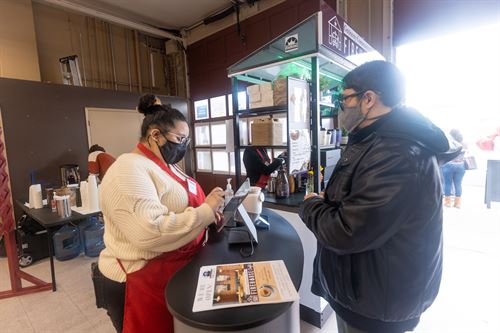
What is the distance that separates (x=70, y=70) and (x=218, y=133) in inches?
110

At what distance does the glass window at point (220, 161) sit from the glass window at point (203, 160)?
19cm

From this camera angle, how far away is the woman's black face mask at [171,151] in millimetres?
1233

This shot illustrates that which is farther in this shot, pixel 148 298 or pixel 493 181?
pixel 493 181

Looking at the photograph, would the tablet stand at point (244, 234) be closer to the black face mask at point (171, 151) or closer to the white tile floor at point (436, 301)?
the black face mask at point (171, 151)

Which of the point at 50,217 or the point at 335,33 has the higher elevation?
the point at 335,33

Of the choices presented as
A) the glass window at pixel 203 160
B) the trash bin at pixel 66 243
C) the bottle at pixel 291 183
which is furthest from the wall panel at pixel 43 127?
the bottle at pixel 291 183

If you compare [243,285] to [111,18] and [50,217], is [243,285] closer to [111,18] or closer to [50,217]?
[50,217]

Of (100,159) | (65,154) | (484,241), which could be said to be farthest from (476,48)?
(65,154)

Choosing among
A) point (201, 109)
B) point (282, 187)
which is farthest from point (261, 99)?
point (201, 109)

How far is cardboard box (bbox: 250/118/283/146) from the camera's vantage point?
6.95 feet

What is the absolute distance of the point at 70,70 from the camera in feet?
14.5

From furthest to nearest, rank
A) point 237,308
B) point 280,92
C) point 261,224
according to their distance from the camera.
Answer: point 280,92 → point 261,224 → point 237,308

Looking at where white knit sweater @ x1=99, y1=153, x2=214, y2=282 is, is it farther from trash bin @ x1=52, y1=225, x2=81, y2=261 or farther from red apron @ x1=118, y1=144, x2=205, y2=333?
trash bin @ x1=52, y1=225, x2=81, y2=261

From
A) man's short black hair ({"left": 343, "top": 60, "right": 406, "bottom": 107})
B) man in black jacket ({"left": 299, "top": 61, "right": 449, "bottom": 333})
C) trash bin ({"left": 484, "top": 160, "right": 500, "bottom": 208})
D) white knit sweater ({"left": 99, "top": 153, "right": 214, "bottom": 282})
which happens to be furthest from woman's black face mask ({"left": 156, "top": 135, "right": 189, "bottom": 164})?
trash bin ({"left": 484, "top": 160, "right": 500, "bottom": 208})
